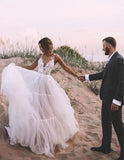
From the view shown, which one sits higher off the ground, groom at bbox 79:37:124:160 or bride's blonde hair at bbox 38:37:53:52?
bride's blonde hair at bbox 38:37:53:52

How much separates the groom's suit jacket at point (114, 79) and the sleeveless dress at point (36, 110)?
859 mm

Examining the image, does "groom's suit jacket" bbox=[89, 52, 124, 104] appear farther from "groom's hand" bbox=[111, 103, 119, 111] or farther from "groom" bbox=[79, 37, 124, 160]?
"groom's hand" bbox=[111, 103, 119, 111]

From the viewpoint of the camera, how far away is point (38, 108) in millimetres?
4574

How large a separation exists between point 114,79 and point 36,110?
1.41 m

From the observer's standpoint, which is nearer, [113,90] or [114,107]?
[114,107]

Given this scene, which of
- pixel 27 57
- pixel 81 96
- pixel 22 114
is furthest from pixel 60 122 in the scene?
pixel 27 57

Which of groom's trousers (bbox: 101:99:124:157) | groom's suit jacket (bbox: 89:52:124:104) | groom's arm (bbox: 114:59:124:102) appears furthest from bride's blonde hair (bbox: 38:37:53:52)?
groom's trousers (bbox: 101:99:124:157)

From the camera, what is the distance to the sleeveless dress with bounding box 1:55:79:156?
445cm

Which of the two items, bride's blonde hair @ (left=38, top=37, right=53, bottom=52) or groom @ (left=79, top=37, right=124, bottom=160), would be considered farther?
bride's blonde hair @ (left=38, top=37, right=53, bottom=52)

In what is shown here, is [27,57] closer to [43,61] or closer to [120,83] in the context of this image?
[43,61]

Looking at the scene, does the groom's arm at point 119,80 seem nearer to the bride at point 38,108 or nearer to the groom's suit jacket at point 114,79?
the groom's suit jacket at point 114,79

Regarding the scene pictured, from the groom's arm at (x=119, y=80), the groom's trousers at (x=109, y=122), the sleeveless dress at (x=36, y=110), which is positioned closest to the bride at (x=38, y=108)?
the sleeveless dress at (x=36, y=110)

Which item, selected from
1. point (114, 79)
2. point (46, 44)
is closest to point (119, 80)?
point (114, 79)

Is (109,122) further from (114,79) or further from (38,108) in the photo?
(38,108)
